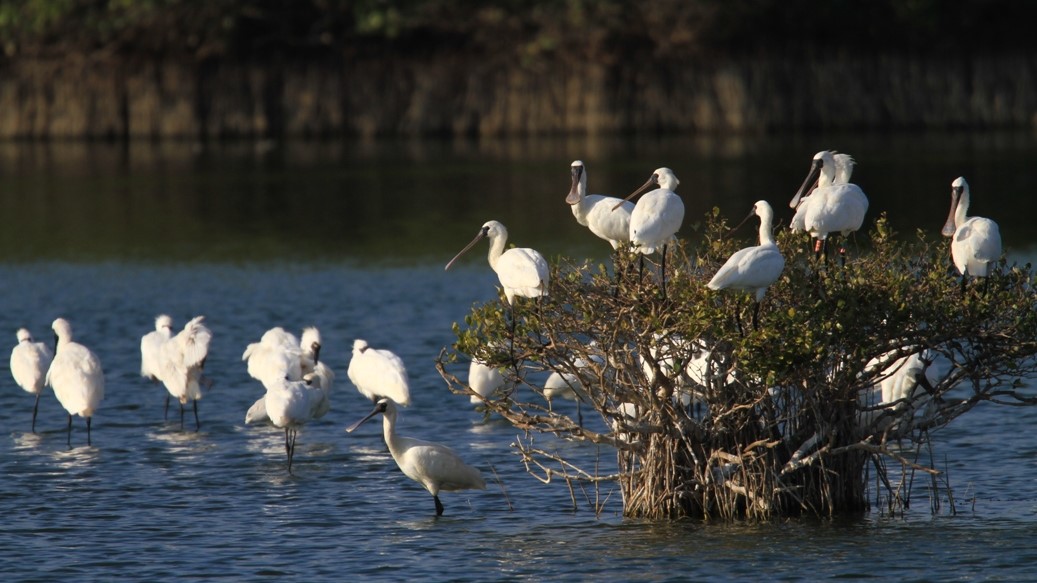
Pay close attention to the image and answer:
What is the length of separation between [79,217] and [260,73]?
1584cm

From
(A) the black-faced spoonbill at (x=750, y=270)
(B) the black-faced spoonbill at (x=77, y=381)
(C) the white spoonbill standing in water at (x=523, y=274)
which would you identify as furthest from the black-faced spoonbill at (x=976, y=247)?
(B) the black-faced spoonbill at (x=77, y=381)

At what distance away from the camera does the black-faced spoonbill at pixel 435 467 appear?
11.4m

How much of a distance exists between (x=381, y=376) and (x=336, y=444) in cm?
68

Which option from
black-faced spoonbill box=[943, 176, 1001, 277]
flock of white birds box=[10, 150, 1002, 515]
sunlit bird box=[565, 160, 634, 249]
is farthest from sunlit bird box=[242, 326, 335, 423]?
black-faced spoonbill box=[943, 176, 1001, 277]

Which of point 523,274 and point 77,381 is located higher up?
point 523,274

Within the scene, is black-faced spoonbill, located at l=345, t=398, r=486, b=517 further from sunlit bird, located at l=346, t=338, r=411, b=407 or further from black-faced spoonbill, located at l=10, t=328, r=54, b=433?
black-faced spoonbill, located at l=10, t=328, r=54, b=433

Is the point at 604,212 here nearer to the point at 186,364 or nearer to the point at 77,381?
the point at 186,364

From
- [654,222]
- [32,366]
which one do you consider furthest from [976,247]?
[32,366]

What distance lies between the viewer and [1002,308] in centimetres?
1018

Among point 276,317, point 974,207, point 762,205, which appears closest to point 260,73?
point 974,207

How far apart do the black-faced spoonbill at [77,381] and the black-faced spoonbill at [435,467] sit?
3546mm

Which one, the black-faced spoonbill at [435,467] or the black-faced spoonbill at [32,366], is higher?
the black-faced spoonbill at [32,366]

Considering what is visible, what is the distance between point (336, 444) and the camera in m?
14.2

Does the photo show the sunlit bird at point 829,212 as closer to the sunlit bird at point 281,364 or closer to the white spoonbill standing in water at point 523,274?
the white spoonbill standing in water at point 523,274
